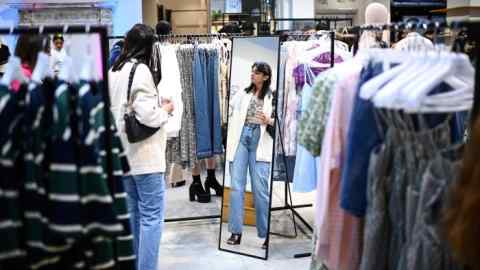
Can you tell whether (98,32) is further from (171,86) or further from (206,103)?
(206,103)

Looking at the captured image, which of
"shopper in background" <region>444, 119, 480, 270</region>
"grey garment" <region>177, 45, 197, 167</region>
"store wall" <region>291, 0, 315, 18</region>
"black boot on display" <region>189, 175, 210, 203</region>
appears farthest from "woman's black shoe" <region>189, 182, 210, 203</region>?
"store wall" <region>291, 0, 315, 18</region>

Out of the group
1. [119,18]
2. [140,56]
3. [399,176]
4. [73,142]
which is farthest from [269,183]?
[119,18]

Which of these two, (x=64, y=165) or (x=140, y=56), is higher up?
(x=140, y=56)

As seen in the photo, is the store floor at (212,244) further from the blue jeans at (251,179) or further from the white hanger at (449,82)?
the white hanger at (449,82)

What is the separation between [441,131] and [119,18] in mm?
6438

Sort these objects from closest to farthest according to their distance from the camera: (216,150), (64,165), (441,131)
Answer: (64,165) < (441,131) < (216,150)

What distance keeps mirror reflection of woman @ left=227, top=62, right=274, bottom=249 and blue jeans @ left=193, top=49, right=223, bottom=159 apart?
1.70 feet

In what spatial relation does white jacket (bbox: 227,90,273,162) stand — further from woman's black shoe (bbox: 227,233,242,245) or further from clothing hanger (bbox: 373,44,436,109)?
clothing hanger (bbox: 373,44,436,109)

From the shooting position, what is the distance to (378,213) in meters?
1.67

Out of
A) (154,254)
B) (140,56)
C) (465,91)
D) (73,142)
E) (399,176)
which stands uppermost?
(140,56)

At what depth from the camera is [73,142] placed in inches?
56.3

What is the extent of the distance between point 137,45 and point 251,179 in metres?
1.34

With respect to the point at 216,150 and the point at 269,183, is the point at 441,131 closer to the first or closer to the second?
the point at 269,183

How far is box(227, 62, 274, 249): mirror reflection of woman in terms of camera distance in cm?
362
